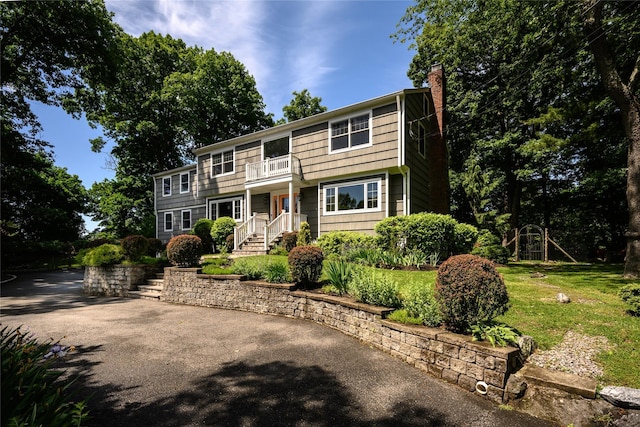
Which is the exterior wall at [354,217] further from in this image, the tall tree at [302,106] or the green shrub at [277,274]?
the tall tree at [302,106]

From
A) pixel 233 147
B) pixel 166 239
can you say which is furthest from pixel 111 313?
pixel 166 239

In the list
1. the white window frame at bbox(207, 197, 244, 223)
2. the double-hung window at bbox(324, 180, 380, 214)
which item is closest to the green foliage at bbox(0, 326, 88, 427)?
the double-hung window at bbox(324, 180, 380, 214)

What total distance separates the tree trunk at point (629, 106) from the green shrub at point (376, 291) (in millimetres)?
7768

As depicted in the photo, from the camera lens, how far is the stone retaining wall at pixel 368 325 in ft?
11.3

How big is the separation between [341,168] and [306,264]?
762cm

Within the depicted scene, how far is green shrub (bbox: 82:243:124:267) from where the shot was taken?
10570 millimetres

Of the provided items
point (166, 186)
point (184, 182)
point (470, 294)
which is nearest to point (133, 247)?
point (470, 294)

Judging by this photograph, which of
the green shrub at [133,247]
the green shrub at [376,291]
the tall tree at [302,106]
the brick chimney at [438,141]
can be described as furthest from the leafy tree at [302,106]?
the green shrub at [376,291]

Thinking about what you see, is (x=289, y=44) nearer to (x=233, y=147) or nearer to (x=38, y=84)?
(x=233, y=147)

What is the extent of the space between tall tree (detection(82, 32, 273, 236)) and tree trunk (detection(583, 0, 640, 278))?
26224 millimetres

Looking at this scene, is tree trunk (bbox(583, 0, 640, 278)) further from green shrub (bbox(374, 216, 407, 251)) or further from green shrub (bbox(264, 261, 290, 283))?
green shrub (bbox(264, 261, 290, 283))

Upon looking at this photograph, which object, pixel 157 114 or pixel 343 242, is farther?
pixel 157 114

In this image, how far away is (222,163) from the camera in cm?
1872

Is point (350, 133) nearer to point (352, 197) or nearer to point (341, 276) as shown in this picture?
point (352, 197)
